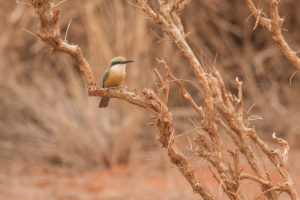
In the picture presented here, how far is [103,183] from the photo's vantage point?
7.47m

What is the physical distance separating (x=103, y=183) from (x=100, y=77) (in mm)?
1552

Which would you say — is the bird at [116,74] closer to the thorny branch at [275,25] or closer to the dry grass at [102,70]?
the thorny branch at [275,25]

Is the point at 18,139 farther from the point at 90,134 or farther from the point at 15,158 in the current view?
the point at 90,134

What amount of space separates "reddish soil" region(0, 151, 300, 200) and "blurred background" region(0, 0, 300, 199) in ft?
0.50

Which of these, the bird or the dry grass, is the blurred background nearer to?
the dry grass

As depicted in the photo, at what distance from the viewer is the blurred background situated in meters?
7.93

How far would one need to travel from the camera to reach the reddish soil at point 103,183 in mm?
6902

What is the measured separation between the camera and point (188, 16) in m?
9.65

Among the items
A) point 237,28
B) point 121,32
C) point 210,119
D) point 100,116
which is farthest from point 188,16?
point 210,119

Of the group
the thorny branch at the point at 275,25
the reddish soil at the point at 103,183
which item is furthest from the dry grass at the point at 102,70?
the thorny branch at the point at 275,25

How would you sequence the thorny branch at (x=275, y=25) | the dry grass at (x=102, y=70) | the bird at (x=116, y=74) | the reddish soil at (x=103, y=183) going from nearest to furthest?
the thorny branch at (x=275, y=25) < the bird at (x=116, y=74) < the reddish soil at (x=103, y=183) < the dry grass at (x=102, y=70)

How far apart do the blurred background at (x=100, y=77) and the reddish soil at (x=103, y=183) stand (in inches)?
6.0

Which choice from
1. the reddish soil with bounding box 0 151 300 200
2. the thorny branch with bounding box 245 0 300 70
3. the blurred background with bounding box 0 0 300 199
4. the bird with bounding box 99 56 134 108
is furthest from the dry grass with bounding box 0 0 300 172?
Answer: the thorny branch with bounding box 245 0 300 70

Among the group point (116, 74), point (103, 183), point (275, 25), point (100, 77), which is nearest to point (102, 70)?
point (100, 77)
